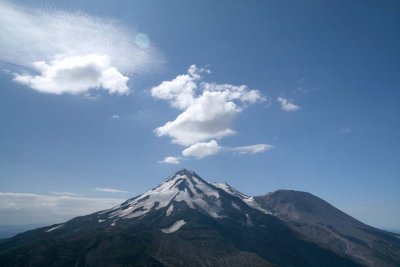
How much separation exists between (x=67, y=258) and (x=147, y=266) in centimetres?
4490

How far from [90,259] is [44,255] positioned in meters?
25.7

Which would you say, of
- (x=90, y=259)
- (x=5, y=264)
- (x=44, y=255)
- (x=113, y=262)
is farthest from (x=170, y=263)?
(x=5, y=264)

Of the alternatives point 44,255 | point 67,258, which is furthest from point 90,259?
point 44,255

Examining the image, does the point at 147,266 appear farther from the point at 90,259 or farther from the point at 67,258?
the point at 67,258

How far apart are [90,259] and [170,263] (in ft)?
143

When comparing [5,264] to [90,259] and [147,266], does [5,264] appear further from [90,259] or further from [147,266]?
[147,266]

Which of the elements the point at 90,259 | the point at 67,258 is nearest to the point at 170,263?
the point at 90,259

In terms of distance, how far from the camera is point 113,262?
19462 centimetres

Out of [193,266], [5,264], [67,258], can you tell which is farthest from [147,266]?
[5,264]

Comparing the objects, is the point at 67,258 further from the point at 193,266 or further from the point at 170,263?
the point at 193,266

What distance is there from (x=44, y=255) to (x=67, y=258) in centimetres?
1312

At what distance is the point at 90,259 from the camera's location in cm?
19688

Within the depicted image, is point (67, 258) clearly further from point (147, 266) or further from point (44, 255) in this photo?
point (147, 266)

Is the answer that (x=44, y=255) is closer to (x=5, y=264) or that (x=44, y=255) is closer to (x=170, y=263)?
(x=5, y=264)
